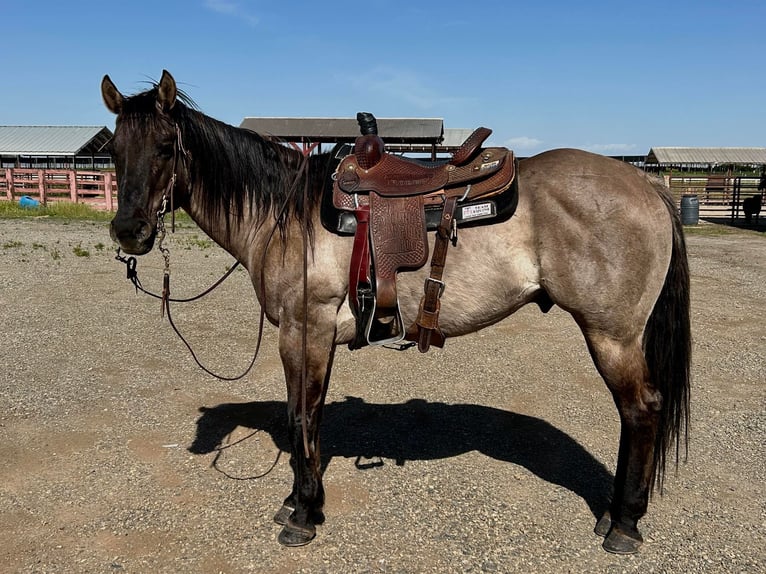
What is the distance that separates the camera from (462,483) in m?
3.57

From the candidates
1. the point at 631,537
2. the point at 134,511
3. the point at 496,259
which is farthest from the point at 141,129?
the point at 631,537

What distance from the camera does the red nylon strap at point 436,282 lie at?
113 inches

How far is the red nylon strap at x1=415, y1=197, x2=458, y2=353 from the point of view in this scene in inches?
113

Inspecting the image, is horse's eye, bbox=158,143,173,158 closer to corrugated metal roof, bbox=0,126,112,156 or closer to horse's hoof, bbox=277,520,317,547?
horse's hoof, bbox=277,520,317,547

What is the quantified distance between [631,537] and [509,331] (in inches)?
165

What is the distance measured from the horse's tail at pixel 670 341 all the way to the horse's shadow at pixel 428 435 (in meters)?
0.66

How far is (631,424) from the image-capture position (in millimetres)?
2947

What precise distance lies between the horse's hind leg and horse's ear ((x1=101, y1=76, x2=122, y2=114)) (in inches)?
106

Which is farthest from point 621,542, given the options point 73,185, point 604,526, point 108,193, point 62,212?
point 73,185

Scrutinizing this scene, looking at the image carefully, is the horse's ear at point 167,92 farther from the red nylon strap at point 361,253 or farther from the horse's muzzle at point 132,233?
the red nylon strap at point 361,253

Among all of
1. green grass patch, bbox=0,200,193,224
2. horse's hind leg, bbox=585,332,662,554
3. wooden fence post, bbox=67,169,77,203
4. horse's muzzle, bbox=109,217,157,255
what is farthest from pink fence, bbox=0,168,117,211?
horse's hind leg, bbox=585,332,662,554

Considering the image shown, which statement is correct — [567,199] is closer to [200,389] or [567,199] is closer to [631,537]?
[631,537]

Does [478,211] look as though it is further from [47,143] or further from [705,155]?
[705,155]

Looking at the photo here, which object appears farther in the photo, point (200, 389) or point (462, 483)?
point (200, 389)
